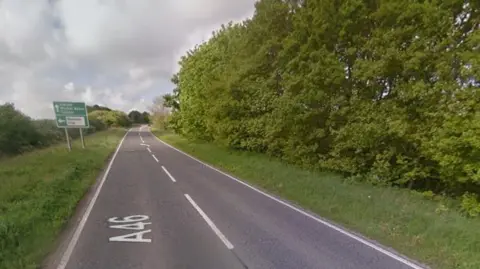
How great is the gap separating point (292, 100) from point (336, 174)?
3.62 m

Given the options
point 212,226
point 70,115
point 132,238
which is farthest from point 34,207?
point 70,115

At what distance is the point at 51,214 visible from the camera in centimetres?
734

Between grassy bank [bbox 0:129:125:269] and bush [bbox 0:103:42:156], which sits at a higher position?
bush [bbox 0:103:42:156]

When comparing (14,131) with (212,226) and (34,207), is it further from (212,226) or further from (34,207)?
(212,226)

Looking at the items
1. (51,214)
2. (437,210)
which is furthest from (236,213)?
(437,210)

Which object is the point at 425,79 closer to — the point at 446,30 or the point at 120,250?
the point at 446,30

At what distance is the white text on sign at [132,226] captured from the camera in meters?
5.85

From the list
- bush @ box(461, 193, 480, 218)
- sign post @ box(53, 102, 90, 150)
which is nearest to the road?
bush @ box(461, 193, 480, 218)

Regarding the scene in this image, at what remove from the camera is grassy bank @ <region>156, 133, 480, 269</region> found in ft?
16.8

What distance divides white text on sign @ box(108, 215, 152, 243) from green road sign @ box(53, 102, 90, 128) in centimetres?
2017

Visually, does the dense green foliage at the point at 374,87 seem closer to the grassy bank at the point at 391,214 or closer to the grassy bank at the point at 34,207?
the grassy bank at the point at 391,214

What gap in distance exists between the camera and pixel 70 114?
2433 cm

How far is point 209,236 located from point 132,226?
1944 mm

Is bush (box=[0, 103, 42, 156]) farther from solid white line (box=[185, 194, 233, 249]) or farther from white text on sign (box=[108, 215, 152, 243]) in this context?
solid white line (box=[185, 194, 233, 249])
